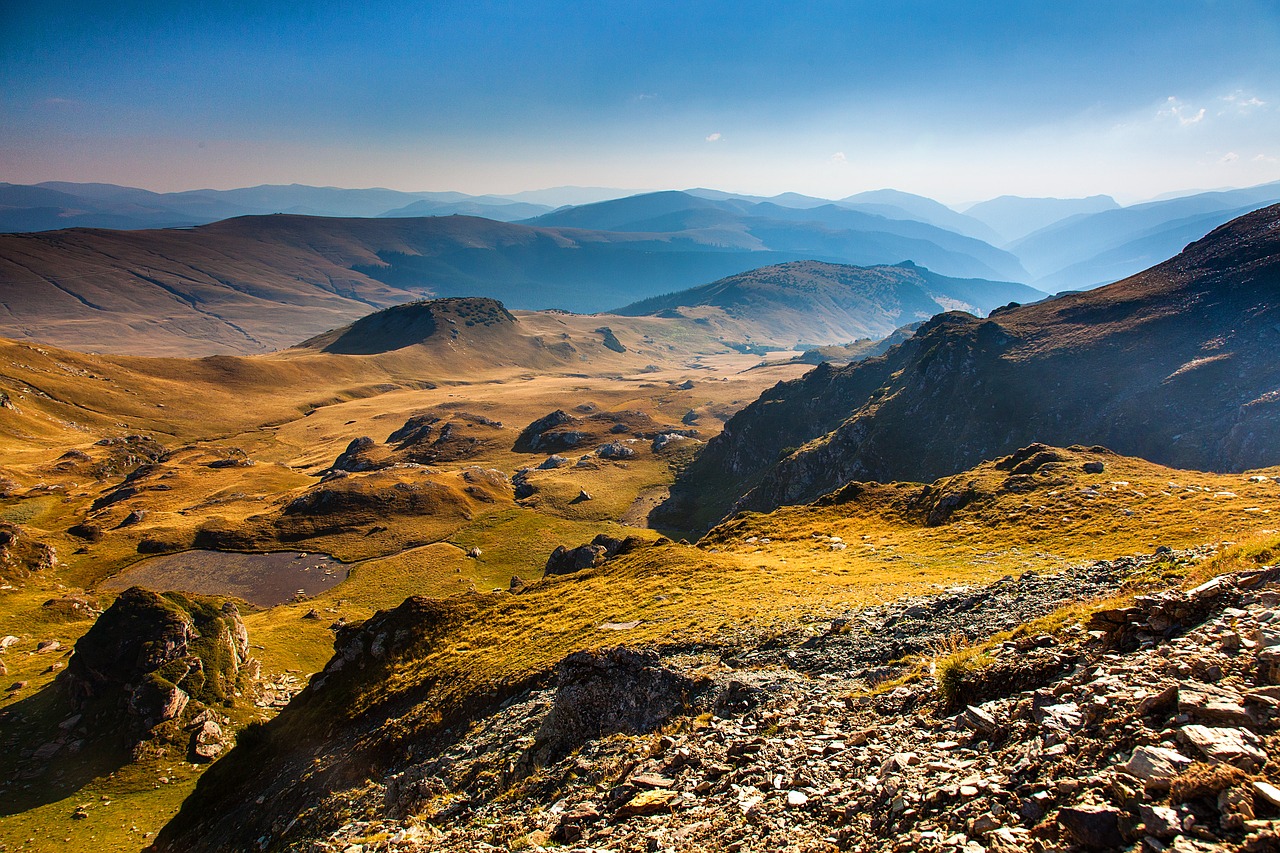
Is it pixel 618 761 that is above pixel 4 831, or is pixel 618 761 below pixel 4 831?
above

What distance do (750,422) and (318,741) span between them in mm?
148618

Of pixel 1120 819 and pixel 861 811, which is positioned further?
pixel 861 811

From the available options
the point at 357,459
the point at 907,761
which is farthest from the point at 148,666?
the point at 357,459

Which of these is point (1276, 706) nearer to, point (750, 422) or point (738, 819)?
point (738, 819)

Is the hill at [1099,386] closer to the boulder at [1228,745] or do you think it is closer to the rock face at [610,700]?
the rock face at [610,700]

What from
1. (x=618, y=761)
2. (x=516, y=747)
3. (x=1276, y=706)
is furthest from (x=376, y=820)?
(x=1276, y=706)

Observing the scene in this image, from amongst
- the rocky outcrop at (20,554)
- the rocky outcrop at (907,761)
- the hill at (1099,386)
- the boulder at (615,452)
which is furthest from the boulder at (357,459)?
the rocky outcrop at (907,761)

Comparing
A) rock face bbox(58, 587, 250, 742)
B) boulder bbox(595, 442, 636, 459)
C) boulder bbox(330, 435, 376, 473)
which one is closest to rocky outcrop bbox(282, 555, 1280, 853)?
rock face bbox(58, 587, 250, 742)

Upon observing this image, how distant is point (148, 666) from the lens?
1948 inches

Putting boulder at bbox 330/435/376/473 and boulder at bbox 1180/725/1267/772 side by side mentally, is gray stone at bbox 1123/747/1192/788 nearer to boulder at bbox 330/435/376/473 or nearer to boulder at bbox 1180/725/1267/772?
boulder at bbox 1180/725/1267/772

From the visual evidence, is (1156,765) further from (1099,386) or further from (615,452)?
(615,452)

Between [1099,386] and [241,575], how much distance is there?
15768 cm

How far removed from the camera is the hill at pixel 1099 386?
89750mm

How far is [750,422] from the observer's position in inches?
6708
